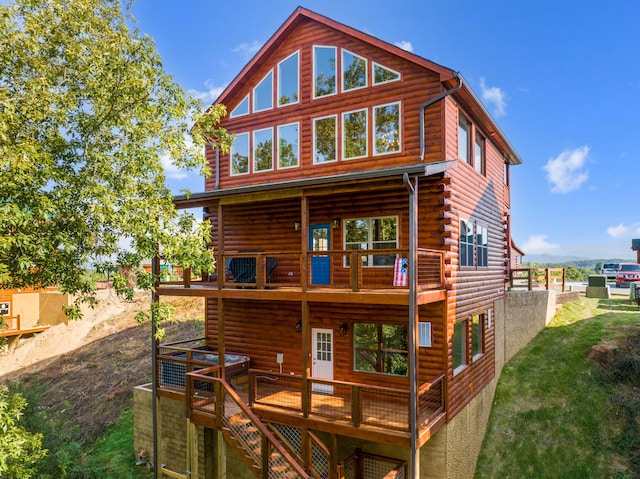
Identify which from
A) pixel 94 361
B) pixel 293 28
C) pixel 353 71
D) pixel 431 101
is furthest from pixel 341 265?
pixel 94 361

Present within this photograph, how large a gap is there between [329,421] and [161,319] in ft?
17.1

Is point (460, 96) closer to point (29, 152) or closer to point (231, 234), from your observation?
point (231, 234)

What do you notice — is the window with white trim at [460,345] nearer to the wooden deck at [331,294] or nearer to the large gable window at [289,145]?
the wooden deck at [331,294]

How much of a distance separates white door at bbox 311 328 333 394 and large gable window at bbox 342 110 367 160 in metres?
5.30

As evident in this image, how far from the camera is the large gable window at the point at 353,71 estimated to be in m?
12.4

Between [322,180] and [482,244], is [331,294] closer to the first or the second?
[322,180]

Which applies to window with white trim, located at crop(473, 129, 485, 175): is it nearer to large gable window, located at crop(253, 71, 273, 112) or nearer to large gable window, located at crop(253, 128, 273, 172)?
large gable window, located at crop(253, 128, 273, 172)

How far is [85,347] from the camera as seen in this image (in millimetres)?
24000

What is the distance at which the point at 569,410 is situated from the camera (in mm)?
12984

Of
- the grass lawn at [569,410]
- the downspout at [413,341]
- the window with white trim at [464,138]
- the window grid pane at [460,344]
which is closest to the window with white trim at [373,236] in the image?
the downspout at [413,341]

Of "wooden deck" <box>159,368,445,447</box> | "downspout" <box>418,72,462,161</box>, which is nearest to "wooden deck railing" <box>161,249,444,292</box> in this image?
"wooden deck" <box>159,368,445,447</box>

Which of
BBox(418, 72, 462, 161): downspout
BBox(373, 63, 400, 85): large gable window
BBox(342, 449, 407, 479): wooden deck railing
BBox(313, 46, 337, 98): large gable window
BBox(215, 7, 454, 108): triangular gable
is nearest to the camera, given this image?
BBox(342, 449, 407, 479): wooden deck railing

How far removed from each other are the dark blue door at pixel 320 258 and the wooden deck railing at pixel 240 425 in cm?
398

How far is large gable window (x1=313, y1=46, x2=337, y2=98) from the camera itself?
12867mm
